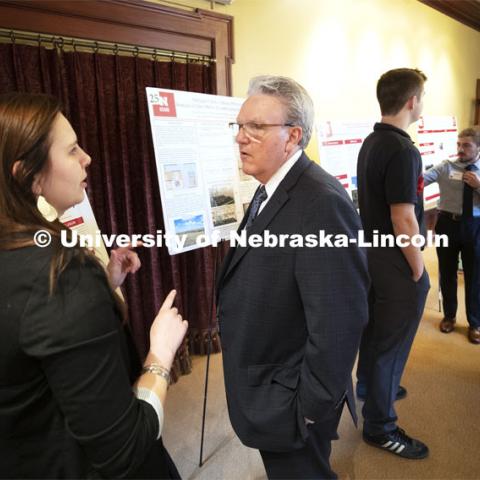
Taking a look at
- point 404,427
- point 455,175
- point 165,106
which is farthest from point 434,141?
point 165,106

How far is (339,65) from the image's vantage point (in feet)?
10.7

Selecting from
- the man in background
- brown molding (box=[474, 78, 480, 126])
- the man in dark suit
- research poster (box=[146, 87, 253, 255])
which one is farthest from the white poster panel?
brown molding (box=[474, 78, 480, 126])

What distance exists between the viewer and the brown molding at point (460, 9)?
380 cm

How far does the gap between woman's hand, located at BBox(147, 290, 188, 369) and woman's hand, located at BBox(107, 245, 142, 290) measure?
303mm

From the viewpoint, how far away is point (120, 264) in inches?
46.1

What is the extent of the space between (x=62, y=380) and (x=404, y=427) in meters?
1.97

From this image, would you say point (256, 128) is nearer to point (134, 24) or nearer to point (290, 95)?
point (290, 95)

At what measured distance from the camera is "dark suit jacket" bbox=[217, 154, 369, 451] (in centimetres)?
92

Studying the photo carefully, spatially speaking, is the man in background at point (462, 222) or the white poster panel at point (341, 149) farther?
the white poster panel at point (341, 149)

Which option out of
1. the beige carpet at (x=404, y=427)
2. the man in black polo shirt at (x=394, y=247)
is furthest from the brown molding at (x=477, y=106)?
the man in black polo shirt at (x=394, y=247)

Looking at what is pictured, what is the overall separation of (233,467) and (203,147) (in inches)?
63.4

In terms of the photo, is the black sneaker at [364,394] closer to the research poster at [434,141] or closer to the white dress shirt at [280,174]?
the white dress shirt at [280,174]

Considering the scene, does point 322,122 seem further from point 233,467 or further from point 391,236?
point 233,467

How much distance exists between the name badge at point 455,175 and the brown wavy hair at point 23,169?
2870 millimetres
